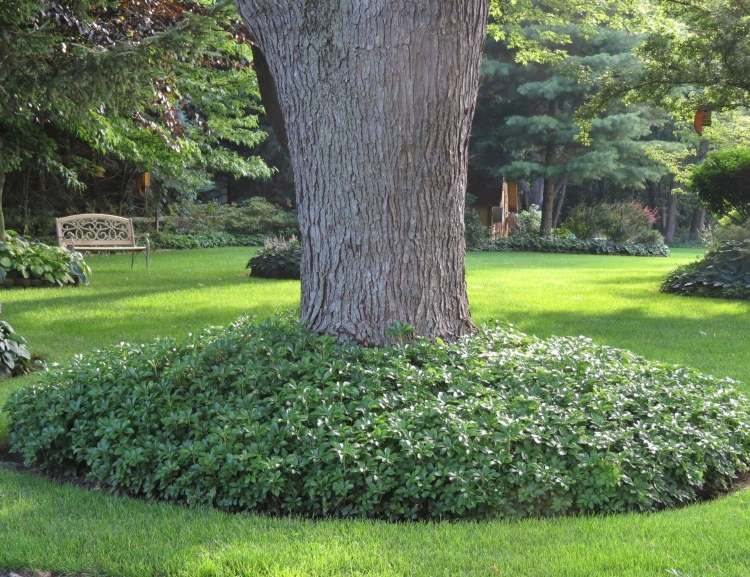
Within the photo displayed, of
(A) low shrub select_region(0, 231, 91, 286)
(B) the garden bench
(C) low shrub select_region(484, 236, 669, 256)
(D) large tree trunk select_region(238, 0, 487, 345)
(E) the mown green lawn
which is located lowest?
(C) low shrub select_region(484, 236, 669, 256)

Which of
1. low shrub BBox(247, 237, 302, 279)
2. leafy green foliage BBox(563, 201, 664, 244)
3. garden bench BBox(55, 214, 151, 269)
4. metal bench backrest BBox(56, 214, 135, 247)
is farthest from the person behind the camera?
leafy green foliage BBox(563, 201, 664, 244)

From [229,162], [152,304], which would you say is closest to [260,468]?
[152,304]

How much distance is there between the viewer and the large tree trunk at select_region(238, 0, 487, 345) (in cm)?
475

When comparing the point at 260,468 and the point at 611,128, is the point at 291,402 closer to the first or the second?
Result: the point at 260,468

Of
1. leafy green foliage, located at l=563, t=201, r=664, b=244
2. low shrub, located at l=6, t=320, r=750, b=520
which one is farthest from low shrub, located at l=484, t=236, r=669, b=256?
low shrub, located at l=6, t=320, r=750, b=520

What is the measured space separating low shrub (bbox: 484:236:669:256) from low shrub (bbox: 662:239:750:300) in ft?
47.9

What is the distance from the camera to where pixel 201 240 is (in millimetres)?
26422

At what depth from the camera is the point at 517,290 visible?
44.1 feet

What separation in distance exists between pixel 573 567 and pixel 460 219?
264 centimetres

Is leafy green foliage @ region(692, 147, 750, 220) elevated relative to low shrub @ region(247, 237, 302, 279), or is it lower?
elevated

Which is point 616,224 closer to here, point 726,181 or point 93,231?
point 726,181

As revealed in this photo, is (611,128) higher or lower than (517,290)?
higher

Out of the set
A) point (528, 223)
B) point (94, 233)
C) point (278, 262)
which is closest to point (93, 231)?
point (94, 233)

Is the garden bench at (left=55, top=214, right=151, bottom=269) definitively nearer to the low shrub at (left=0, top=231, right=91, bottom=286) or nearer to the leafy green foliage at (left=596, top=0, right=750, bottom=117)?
the low shrub at (left=0, top=231, right=91, bottom=286)
